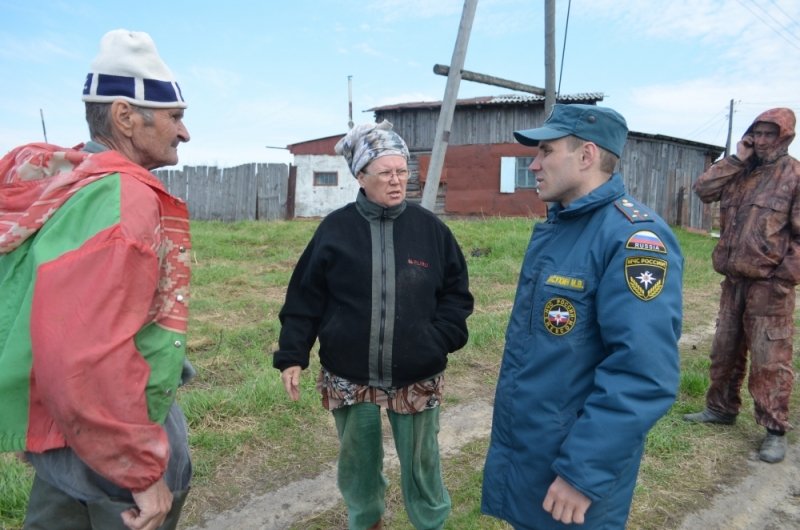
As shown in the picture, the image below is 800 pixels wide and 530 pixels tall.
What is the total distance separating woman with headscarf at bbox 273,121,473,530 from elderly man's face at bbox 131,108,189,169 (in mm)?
835

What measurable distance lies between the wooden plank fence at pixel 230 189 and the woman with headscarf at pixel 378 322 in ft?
54.3

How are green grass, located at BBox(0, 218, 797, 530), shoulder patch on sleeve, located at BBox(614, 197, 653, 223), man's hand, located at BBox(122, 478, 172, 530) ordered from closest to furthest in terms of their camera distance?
1. man's hand, located at BBox(122, 478, 172, 530)
2. shoulder patch on sleeve, located at BBox(614, 197, 653, 223)
3. green grass, located at BBox(0, 218, 797, 530)

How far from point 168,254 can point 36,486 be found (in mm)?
728

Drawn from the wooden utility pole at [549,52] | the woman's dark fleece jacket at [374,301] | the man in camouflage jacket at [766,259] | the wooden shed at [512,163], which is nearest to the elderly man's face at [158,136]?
the woman's dark fleece jacket at [374,301]

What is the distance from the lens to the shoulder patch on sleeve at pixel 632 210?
1.65 metres

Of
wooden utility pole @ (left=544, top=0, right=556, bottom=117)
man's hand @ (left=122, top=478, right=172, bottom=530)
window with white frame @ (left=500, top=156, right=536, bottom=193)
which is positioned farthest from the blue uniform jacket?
window with white frame @ (left=500, top=156, right=536, bottom=193)

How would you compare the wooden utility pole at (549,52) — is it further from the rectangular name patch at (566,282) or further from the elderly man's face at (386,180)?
the rectangular name patch at (566,282)

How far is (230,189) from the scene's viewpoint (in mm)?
18266

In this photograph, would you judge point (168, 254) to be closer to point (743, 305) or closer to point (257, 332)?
point (743, 305)

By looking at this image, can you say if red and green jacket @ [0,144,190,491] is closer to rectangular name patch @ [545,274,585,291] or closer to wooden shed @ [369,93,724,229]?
rectangular name patch @ [545,274,585,291]

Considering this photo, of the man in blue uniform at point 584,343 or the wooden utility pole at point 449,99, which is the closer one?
the man in blue uniform at point 584,343

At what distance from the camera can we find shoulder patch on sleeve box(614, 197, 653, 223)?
1654 millimetres

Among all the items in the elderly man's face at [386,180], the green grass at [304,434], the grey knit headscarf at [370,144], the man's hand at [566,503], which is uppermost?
the grey knit headscarf at [370,144]

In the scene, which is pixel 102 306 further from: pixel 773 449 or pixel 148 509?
pixel 773 449
